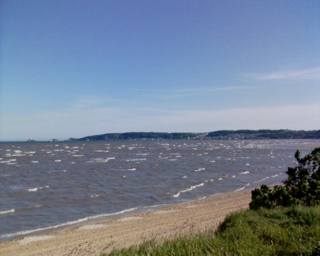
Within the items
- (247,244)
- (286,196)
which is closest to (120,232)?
(286,196)

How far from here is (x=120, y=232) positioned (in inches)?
531

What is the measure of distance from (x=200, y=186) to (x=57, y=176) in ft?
45.4

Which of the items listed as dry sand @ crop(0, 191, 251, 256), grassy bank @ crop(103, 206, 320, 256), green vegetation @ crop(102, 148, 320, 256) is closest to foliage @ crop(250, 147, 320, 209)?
green vegetation @ crop(102, 148, 320, 256)

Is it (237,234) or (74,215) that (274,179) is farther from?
(237,234)

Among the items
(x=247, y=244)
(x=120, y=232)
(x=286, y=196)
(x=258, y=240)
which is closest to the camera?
(x=247, y=244)

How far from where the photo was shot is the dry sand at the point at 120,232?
11406 millimetres

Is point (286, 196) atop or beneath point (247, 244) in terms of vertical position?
beneath

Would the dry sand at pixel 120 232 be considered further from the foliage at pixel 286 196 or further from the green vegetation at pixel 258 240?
the green vegetation at pixel 258 240

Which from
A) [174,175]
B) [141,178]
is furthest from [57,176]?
[174,175]

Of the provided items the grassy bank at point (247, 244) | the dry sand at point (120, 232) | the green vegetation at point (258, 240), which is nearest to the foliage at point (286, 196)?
the green vegetation at point (258, 240)

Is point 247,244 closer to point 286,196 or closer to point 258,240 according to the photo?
point 258,240

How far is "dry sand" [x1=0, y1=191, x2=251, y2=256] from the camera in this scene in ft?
37.4

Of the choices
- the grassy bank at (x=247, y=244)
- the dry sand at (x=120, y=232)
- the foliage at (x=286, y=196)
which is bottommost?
the dry sand at (x=120, y=232)

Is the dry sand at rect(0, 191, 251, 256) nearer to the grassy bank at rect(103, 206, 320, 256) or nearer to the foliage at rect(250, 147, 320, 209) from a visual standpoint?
the foliage at rect(250, 147, 320, 209)
